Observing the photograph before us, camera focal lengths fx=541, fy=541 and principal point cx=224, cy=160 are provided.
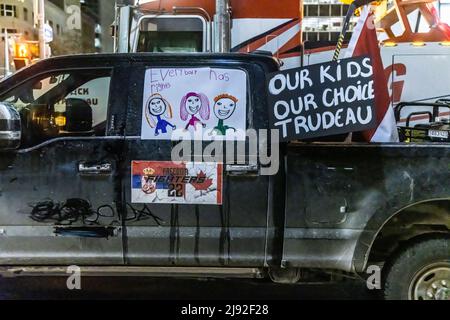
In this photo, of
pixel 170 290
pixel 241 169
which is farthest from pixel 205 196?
pixel 170 290

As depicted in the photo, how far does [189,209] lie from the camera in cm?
383

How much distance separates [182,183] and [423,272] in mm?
1835

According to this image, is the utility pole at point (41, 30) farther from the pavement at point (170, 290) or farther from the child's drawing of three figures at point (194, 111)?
the child's drawing of three figures at point (194, 111)

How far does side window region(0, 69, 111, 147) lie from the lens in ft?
13.1

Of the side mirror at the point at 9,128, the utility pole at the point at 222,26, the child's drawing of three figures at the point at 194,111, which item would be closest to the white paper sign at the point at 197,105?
the child's drawing of three figures at the point at 194,111

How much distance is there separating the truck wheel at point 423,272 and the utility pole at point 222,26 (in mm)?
3613

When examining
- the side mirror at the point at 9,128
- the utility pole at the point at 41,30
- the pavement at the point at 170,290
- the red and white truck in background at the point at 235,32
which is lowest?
the pavement at the point at 170,290

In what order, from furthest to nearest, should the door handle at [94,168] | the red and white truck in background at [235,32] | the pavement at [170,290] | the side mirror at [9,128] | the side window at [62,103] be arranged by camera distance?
the red and white truck in background at [235,32] < the pavement at [170,290] < the side window at [62,103] < the door handle at [94,168] < the side mirror at [9,128]

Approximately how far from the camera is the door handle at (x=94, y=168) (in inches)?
151

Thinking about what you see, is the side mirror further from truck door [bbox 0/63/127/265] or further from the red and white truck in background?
the red and white truck in background

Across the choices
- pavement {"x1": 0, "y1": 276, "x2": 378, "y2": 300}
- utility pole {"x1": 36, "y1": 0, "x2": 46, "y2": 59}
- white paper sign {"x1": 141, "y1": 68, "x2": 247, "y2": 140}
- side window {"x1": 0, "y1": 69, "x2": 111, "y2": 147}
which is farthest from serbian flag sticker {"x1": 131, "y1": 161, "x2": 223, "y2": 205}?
utility pole {"x1": 36, "y1": 0, "x2": 46, "y2": 59}
